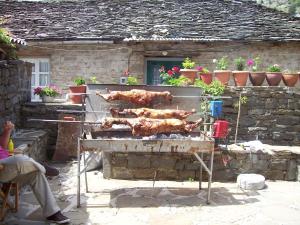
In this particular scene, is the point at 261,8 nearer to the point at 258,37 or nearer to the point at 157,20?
the point at 258,37

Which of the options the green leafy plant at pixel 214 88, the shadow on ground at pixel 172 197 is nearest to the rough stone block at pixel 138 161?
the shadow on ground at pixel 172 197

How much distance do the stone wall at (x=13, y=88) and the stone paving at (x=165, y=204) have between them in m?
1.64

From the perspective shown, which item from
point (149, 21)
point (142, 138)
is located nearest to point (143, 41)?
point (149, 21)

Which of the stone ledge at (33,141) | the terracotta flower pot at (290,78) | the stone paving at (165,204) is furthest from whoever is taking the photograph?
the terracotta flower pot at (290,78)

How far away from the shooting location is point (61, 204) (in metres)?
5.72

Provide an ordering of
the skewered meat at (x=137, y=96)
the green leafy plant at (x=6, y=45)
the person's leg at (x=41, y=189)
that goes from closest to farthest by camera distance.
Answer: the person's leg at (x=41, y=189)
the skewered meat at (x=137, y=96)
the green leafy plant at (x=6, y=45)

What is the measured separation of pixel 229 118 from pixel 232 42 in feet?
12.4

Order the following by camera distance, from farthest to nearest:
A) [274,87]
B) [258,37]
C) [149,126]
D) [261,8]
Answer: [261,8] < [258,37] < [274,87] < [149,126]

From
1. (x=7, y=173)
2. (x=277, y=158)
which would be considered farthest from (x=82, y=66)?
(x=7, y=173)

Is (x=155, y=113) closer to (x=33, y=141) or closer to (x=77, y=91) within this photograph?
(x=33, y=141)

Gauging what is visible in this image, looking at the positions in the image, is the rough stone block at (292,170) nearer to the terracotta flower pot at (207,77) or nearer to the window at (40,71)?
the terracotta flower pot at (207,77)

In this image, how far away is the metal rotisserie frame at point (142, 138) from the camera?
556 centimetres

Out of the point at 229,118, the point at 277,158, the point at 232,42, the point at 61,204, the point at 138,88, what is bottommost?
the point at 61,204

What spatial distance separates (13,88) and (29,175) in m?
3.39
